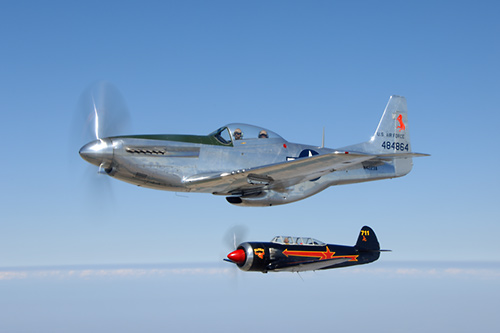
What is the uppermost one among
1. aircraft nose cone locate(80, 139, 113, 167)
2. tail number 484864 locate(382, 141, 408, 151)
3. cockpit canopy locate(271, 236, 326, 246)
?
tail number 484864 locate(382, 141, 408, 151)

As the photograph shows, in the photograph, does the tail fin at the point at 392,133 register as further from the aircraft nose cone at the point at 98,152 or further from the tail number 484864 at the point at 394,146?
the aircraft nose cone at the point at 98,152

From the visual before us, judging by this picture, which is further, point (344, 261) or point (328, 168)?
point (344, 261)

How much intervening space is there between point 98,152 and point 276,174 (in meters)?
5.88

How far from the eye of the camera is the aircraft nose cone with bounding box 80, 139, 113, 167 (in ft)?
53.5

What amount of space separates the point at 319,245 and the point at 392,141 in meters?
6.17

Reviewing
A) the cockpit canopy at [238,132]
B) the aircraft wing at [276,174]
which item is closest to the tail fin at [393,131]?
the aircraft wing at [276,174]

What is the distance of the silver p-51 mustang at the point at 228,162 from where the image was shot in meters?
16.6

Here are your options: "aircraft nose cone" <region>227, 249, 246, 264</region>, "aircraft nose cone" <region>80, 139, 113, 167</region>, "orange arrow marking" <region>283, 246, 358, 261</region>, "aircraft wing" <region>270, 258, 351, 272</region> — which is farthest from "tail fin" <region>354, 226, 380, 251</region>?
"aircraft nose cone" <region>80, 139, 113, 167</region>

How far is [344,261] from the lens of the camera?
26.8 metres

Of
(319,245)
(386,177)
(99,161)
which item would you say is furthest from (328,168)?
(319,245)

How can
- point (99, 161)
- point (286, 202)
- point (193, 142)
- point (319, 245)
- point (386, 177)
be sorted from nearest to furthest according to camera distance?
1. point (99, 161)
2. point (193, 142)
3. point (286, 202)
4. point (386, 177)
5. point (319, 245)

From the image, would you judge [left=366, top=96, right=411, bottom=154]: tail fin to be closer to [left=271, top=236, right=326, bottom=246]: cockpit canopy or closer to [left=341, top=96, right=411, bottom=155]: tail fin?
[left=341, top=96, right=411, bottom=155]: tail fin

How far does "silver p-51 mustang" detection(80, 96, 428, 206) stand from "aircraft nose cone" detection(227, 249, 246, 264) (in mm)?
4505

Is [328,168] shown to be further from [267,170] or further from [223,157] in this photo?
[223,157]
